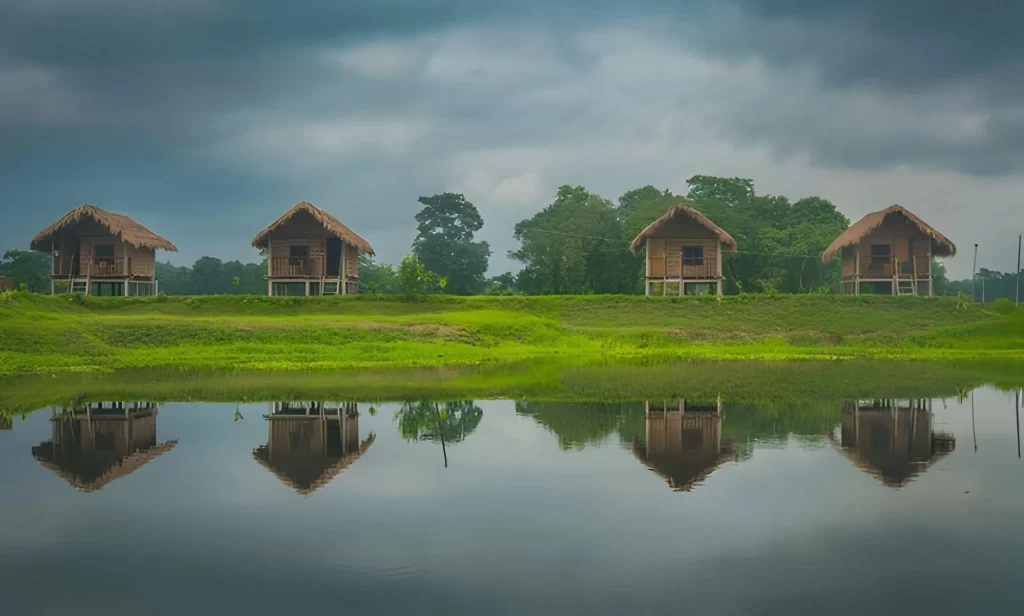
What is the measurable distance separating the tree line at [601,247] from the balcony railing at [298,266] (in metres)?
3.16

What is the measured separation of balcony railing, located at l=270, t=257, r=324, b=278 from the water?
101ft

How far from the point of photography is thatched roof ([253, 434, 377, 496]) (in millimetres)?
11656

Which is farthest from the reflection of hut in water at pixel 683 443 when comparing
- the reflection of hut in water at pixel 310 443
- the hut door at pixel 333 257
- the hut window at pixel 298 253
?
the hut door at pixel 333 257

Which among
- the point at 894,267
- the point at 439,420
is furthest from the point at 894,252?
the point at 439,420

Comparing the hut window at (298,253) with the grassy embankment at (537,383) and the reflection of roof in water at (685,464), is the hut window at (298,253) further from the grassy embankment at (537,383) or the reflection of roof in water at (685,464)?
the reflection of roof in water at (685,464)

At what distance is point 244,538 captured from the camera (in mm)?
9180

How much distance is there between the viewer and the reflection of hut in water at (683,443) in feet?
40.2

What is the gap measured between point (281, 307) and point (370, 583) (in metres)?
35.7

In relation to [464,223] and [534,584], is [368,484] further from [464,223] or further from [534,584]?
[464,223]

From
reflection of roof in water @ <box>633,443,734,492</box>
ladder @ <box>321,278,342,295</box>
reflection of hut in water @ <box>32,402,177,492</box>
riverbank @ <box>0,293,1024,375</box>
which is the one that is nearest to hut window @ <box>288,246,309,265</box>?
ladder @ <box>321,278,342,295</box>

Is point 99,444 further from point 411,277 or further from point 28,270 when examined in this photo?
point 28,270

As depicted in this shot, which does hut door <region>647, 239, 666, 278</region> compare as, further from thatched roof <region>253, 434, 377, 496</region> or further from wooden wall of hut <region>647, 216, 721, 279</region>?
thatched roof <region>253, 434, 377, 496</region>

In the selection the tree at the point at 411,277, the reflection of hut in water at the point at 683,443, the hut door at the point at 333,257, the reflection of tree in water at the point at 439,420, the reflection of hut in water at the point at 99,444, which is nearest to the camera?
the reflection of hut in water at the point at 683,443

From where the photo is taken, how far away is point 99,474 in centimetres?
1240
